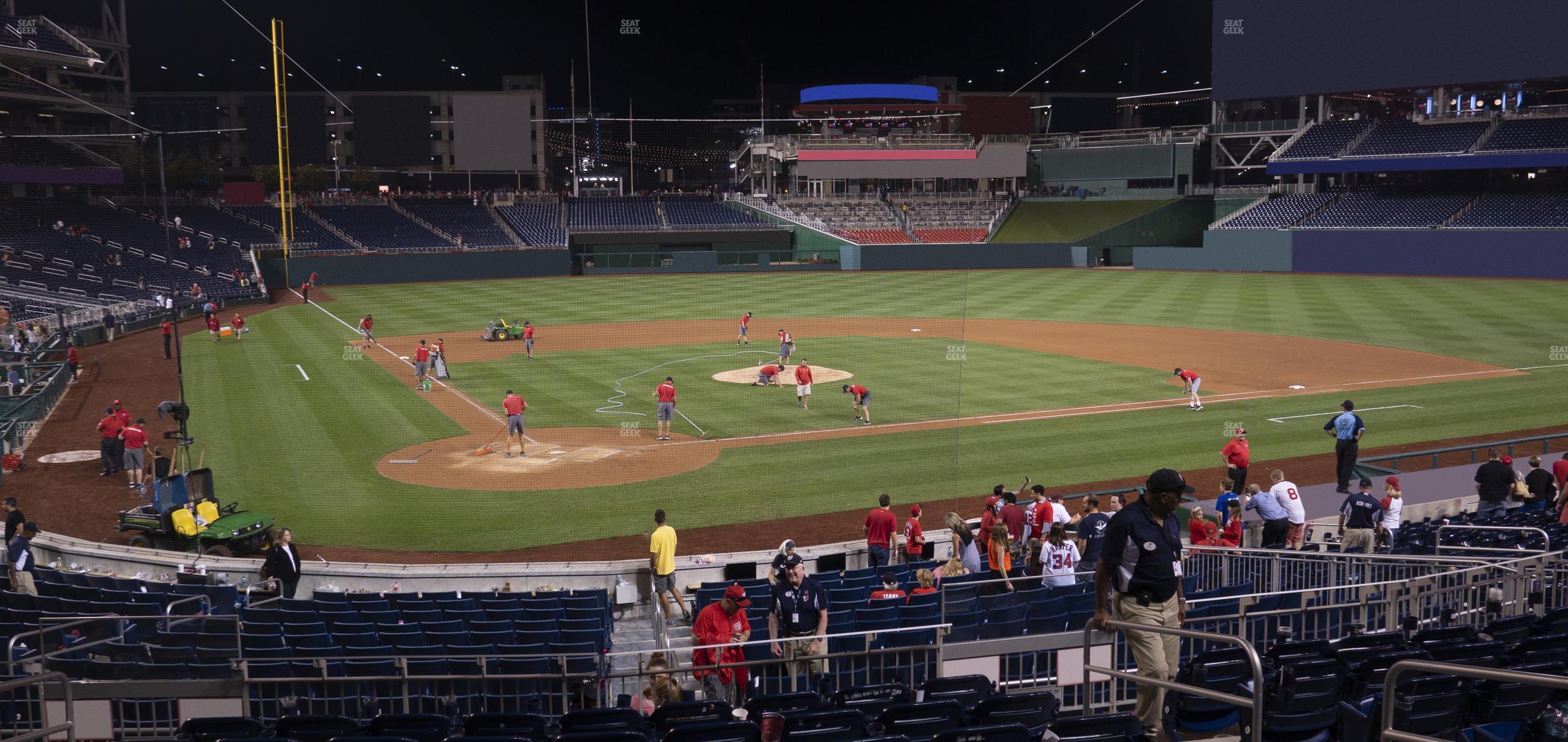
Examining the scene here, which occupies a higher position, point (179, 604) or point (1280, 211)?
point (1280, 211)

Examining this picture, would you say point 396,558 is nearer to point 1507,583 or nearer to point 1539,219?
point 1507,583

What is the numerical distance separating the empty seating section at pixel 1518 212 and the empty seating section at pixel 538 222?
5336 cm

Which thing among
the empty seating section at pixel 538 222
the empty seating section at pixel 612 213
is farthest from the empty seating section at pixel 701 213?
the empty seating section at pixel 538 222

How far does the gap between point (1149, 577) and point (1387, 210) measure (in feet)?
213

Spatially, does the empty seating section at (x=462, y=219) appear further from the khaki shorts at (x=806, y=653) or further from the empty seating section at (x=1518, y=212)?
the khaki shorts at (x=806, y=653)

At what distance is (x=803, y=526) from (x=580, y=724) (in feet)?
39.5

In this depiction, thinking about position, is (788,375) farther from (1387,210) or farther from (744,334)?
(1387,210)

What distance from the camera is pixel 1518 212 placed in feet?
188

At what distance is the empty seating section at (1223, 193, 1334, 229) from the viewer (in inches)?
2618

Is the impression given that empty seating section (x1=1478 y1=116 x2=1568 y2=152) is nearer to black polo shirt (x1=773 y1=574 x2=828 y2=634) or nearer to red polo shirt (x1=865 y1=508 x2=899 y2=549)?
red polo shirt (x1=865 y1=508 x2=899 y2=549)

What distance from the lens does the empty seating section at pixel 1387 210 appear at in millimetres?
60188

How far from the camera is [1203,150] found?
79562mm

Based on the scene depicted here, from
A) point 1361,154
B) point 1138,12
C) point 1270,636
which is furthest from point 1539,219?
point 1270,636

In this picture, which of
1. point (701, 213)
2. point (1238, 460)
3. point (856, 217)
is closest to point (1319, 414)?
point (1238, 460)
